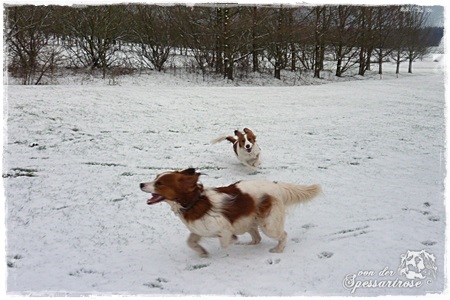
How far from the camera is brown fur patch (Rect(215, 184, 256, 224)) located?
3932mm

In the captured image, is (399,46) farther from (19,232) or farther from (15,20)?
(19,232)

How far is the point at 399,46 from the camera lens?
24.1 metres

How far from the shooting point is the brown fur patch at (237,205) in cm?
393

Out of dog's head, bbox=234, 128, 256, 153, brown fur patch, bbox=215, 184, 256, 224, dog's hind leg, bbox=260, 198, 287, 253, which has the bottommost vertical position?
dog's hind leg, bbox=260, 198, 287, 253

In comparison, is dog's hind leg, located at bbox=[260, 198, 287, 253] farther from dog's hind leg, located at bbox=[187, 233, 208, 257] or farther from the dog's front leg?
dog's hind leg, located at bbox=[187, 233, 208, 257]

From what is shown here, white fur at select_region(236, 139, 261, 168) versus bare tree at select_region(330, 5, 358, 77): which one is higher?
bare tree at select_region(330, 5, 358, 77)

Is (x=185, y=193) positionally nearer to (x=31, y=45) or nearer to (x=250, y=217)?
(x=250, y=217)

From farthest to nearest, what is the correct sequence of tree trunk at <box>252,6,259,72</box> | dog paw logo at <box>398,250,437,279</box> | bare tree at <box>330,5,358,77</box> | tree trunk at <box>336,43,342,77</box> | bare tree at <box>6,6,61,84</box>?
tree trunk at <box>336,43,342,77</box> < bare tree at <box>330,5,358,77</box> < tree trunk at <box>252,6,259,72</box> < bare tree at <box>6,6,61,84</box> < dog paw logo at <box>398,250,437,279</box>

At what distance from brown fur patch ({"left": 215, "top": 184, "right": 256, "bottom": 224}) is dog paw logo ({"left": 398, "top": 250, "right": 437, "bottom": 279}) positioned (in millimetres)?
1570

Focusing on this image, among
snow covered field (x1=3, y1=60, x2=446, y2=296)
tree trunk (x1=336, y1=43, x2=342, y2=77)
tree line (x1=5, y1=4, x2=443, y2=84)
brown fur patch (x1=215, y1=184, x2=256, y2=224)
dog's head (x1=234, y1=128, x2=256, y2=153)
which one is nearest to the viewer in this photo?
snow covered field (x1=3, y1=60, x2=446, y2=296)

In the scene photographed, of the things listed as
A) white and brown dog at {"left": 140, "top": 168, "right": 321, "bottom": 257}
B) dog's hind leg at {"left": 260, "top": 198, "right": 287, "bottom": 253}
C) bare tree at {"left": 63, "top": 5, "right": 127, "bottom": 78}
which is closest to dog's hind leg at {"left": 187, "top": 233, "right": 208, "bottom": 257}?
white and brown dog at {"left": 140, "top": 168, "right": 321, "bottom": 257}

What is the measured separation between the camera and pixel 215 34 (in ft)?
59.6

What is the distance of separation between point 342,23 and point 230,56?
6.92m

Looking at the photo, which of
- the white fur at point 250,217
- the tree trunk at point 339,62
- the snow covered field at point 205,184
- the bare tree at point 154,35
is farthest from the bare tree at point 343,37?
the white fur at point 250,217
